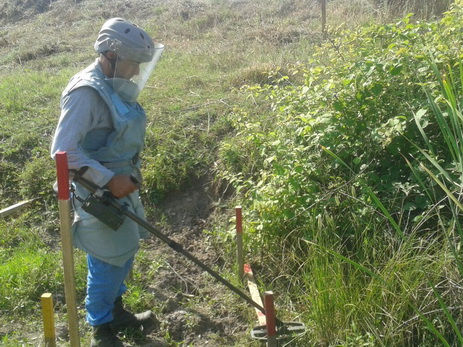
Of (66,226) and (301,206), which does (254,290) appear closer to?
(301,206)

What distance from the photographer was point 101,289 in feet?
12.6

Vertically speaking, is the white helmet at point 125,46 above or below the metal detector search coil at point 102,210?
above

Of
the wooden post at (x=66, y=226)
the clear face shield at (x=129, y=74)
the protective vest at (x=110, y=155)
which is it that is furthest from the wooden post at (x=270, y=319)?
the clear face shield at (x=129, y=74)

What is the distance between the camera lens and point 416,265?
3.47 meters

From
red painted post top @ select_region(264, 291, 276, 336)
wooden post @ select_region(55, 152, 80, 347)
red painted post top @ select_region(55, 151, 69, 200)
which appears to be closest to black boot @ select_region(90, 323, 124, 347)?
wooden post @ select_region(55, 152, 80, 347)

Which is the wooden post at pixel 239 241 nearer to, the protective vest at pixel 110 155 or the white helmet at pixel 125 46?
the protective vest at pixel 110 155

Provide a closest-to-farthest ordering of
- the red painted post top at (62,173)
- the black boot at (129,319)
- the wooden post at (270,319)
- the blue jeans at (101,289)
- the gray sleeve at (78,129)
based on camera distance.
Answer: the red painted post top at (62,173)
the gray sleeve at (78,129)
the wooden post at (270,319)
the blue jeans at (101,289)
the black boot at (129,319)

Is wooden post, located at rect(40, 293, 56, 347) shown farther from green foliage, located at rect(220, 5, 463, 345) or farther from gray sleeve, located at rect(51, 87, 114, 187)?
green foliage, located at rect(220, 5, 463, 345)

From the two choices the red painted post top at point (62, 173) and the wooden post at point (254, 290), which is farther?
the wooden post at point (254, 290)

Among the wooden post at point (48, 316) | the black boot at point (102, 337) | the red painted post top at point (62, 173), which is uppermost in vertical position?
the red painted post top at point (62, 173)

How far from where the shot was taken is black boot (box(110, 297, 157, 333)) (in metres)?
4.17

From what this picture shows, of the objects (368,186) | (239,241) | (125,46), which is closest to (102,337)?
(239,241)

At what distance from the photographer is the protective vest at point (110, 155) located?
3.70 metres

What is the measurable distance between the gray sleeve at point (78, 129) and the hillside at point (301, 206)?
4.26 ft
